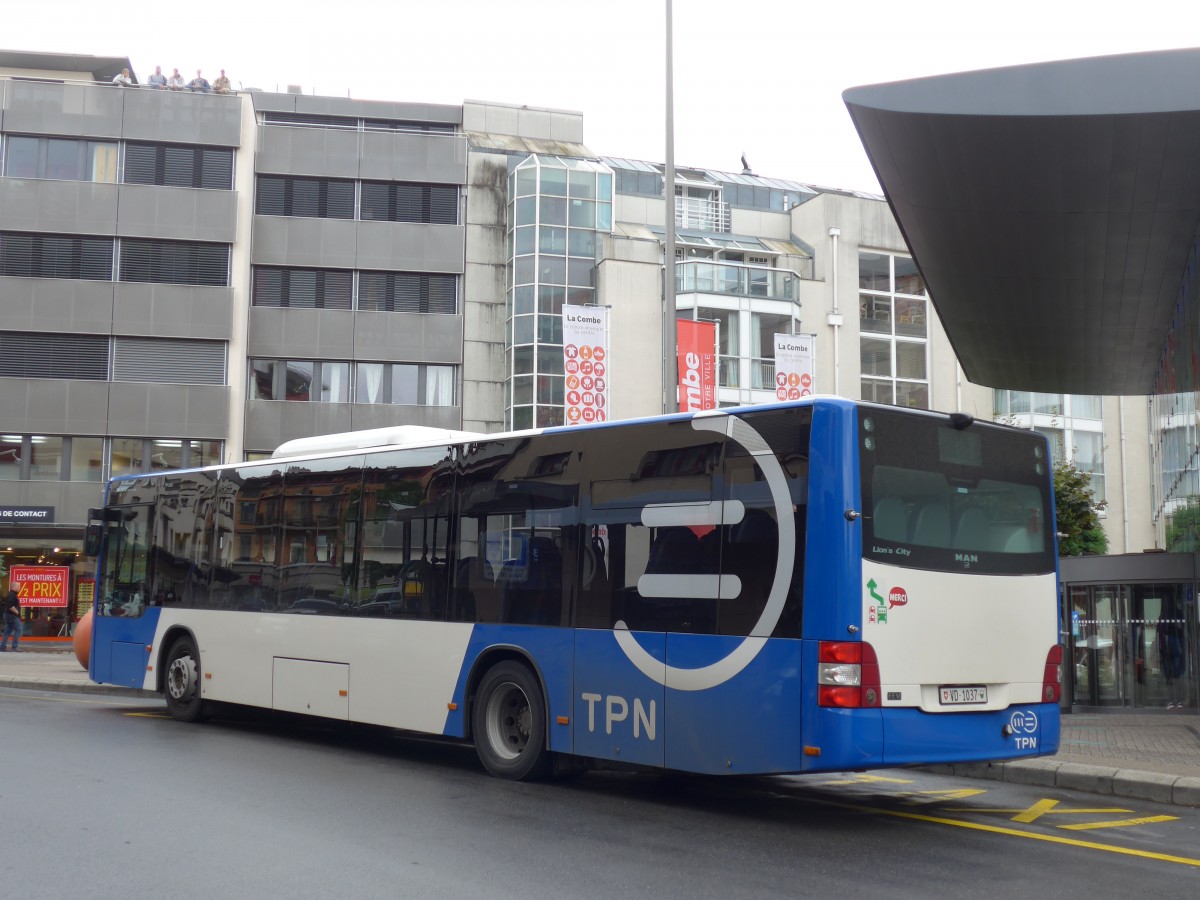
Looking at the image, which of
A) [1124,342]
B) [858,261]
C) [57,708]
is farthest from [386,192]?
[57,708]

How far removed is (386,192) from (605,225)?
7996mm

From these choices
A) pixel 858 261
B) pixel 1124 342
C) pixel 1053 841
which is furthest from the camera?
pixel 858 261

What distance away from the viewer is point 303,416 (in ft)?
150

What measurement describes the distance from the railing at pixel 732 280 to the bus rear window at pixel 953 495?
39.2m

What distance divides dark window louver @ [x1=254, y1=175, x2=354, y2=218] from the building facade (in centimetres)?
8

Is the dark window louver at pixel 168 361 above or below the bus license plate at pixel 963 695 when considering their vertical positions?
above

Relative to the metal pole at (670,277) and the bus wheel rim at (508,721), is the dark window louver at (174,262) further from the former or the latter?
the bus wheel rim at (508,721)

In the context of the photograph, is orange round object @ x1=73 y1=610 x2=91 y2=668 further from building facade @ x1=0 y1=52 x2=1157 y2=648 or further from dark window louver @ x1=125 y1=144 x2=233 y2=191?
dark window louver @ x1=125 y1=144 x2=233 y2=191

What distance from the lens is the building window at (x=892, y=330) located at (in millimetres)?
54469

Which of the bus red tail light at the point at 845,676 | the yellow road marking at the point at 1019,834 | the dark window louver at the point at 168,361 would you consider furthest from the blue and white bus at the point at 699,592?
the dark window louver at the point at 168,361

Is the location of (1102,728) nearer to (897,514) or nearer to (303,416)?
(897,514)

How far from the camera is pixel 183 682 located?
15.7m

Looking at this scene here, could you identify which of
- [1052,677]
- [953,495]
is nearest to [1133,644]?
[1052,677]

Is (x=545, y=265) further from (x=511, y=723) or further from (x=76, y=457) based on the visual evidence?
(x=511, y=723)
